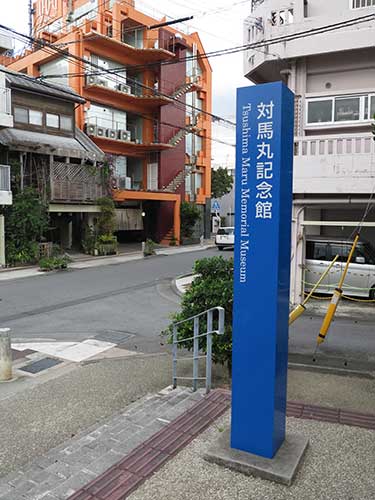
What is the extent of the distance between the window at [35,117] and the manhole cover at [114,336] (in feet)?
55.0

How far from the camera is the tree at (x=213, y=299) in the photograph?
5898 mm

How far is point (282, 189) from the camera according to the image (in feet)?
11.8

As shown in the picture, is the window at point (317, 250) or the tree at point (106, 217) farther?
the tree at point (106, 217)

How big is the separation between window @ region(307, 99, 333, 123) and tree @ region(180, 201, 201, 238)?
20.5m

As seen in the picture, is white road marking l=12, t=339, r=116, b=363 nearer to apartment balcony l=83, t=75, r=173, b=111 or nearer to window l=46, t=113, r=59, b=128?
window l=46, t=113, r=59, b=128

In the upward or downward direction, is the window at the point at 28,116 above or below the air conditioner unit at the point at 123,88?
below

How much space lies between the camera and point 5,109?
64.0 feet

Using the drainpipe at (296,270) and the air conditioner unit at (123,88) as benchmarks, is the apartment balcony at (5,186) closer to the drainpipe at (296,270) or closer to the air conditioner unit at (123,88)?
the air conditioner unit at (123,88)

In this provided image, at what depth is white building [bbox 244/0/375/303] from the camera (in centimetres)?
1054

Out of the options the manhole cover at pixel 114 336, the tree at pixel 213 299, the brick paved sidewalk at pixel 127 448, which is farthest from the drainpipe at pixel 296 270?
the brick paved sidewalk at pixel 127 448

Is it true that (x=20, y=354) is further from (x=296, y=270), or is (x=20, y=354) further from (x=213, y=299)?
(x=296, y=270)

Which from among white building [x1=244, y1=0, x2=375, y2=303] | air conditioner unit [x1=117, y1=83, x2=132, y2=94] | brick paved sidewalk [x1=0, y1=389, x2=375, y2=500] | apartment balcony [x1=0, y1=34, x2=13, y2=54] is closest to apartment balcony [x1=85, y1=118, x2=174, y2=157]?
air conditioner unit [x1=117, y1=83, x2=132, y2=94]

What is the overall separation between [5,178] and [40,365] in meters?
14.0

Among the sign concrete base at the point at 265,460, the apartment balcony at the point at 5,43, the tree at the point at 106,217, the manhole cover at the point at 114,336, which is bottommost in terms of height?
the manhole cover at the point at 114,336
